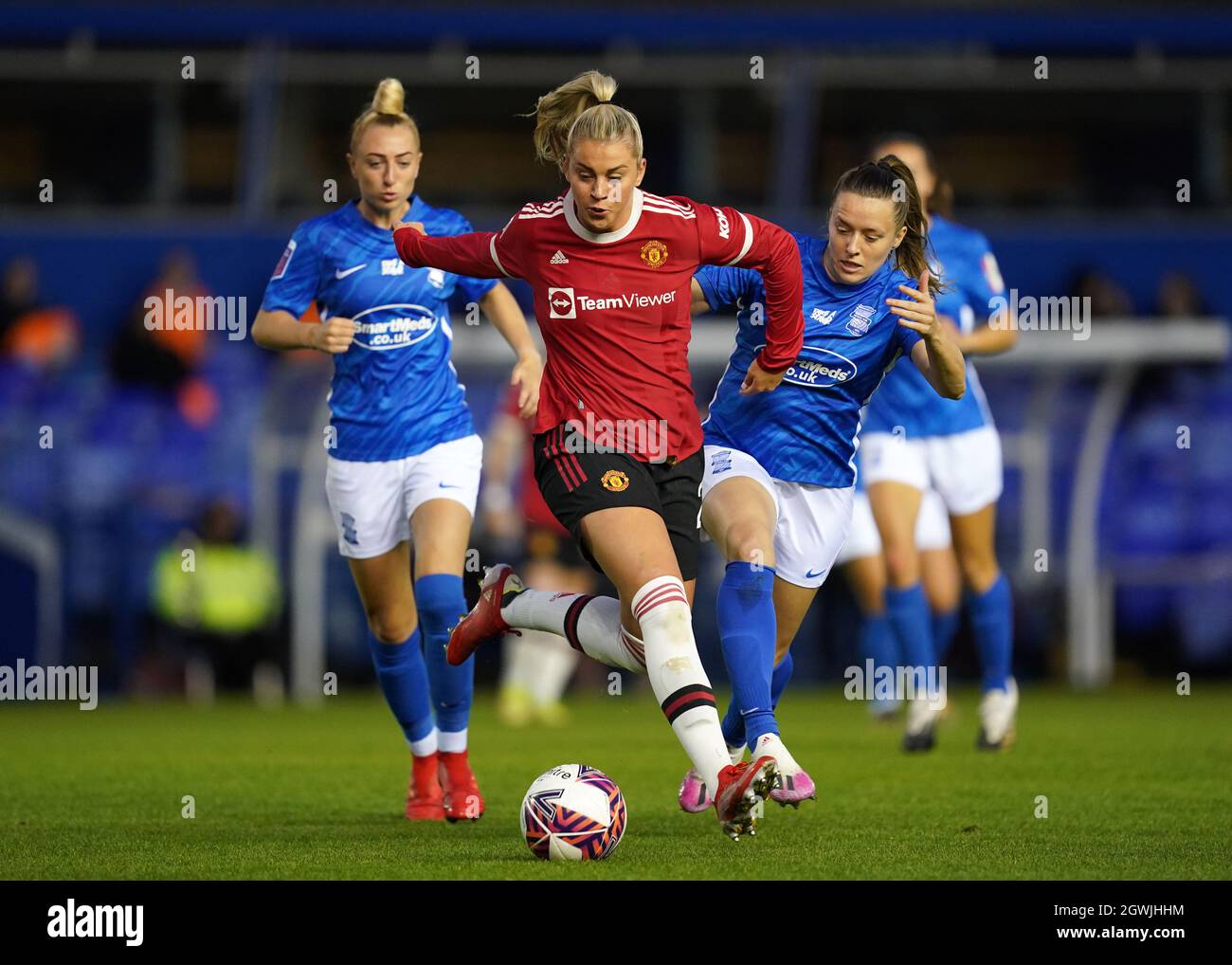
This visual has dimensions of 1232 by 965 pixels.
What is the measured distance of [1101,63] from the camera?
18.5m

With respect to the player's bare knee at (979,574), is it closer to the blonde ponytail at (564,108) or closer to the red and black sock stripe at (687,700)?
the blonde ponytail at (564,108)

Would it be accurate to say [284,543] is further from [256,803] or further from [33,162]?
[256,803]

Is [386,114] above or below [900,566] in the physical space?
above

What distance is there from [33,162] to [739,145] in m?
6.42

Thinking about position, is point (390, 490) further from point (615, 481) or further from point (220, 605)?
point (220, 605)

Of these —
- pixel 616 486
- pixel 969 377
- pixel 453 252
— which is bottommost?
pixel 616 486

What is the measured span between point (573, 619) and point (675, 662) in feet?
2.31

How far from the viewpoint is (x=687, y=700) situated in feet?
19.3

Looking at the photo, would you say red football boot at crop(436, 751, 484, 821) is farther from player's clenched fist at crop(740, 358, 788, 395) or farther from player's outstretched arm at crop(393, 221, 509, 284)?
player's outstretched arm at crop(393, 221, 509, 284)
